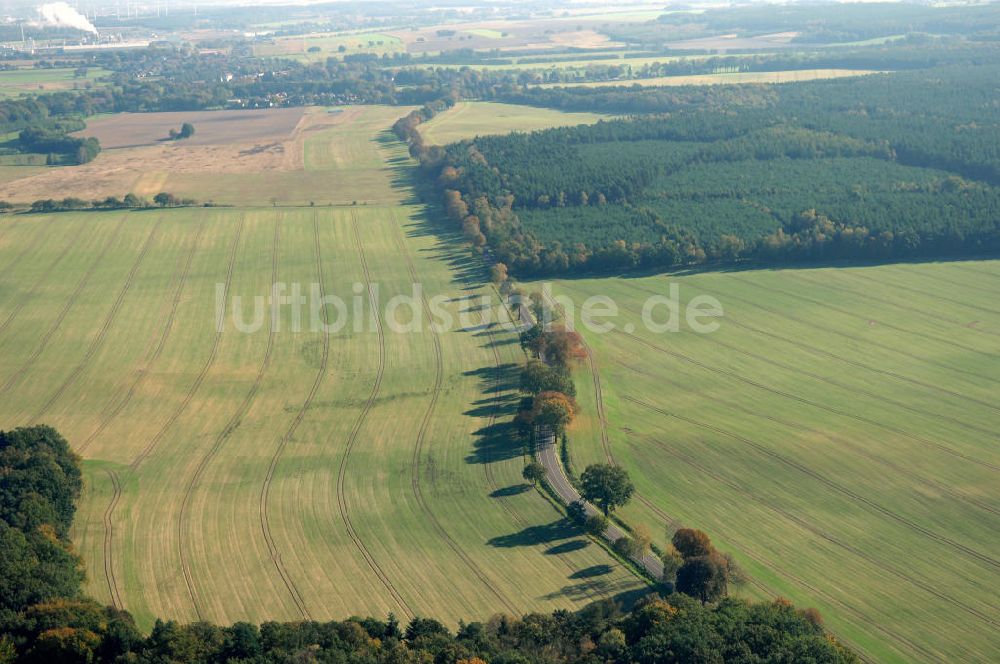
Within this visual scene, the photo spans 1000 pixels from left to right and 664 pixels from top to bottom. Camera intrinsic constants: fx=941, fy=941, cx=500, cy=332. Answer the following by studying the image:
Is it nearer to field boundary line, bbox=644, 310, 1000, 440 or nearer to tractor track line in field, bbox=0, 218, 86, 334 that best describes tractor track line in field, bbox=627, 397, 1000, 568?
field boundary line, bbox=644, 310, 1000, 440

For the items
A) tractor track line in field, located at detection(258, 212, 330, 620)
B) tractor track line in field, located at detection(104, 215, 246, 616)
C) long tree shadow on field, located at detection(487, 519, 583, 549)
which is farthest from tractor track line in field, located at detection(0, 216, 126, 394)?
long tree shadow on field, located at detection(487, 519, 583, 549)

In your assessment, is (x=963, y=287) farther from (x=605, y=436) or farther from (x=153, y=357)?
(x=153, y=357)

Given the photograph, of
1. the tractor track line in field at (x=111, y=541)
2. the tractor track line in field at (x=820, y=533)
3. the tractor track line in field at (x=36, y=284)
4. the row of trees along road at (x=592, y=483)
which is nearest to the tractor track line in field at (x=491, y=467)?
the row of trees along road at (x=592, y=483)

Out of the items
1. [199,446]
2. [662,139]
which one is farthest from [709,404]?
[662,139]

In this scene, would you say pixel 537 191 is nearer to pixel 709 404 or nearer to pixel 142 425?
pixel 709 404

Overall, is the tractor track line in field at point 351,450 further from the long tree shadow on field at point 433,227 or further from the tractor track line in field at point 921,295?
the tractor track line in field at point 921,295
